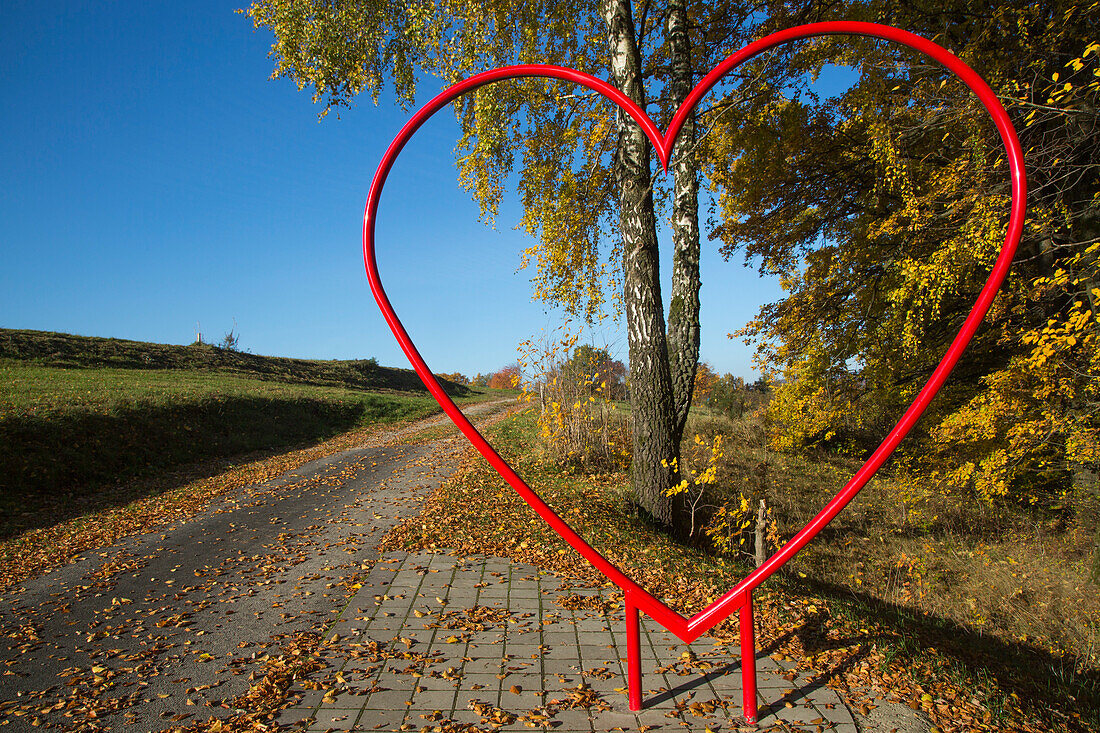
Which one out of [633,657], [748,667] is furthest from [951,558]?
[633,657]

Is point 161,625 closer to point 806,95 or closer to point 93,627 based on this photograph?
point 93,627

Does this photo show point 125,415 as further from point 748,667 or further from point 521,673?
point 748,667

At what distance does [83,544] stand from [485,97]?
728 cm

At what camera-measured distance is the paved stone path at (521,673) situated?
3.07 meters

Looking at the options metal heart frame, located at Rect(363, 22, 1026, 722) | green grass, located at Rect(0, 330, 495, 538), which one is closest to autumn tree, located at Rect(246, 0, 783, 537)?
metal heart frame, located at Rect(363, 22, 1026, 722)

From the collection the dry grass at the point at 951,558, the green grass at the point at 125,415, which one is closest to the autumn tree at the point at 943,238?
the dry grass at the point at 951,558

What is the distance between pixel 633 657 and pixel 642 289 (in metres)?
4.14

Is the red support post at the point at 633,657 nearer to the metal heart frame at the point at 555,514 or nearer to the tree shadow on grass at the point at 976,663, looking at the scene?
the metal heart frame at the point at 555,514

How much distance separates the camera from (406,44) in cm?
868

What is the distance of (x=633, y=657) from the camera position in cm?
311

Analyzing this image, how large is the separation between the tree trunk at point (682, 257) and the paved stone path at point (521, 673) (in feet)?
9.15

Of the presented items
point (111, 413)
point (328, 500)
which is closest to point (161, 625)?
point (328, 500)

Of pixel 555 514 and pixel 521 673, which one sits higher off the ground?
pixel 555 514

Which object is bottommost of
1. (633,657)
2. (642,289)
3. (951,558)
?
(951,558)
